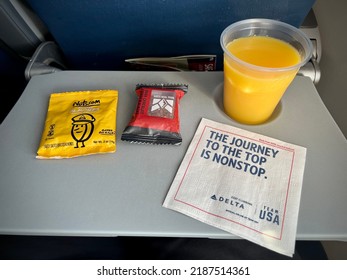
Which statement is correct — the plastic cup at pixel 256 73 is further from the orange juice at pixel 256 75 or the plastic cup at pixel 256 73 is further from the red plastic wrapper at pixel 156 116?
the red plastic wrapper at pixel 156 116

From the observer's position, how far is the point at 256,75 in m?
0.46

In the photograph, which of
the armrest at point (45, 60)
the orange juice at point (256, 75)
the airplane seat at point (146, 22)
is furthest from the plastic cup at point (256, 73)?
the armrest at point (45, 60)

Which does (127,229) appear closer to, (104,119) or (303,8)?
(104,119)

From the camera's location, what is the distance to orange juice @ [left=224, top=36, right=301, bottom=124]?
46 centimetres

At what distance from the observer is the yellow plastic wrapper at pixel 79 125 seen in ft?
1.66

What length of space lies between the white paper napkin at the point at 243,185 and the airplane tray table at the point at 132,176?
Result: 0.7 inches

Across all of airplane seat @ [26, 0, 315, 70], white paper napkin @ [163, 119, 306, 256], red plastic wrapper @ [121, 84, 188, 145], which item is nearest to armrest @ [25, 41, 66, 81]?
airplane seat @ [26, 0, 315, 70]

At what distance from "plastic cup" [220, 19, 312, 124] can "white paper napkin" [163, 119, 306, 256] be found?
0.05 m

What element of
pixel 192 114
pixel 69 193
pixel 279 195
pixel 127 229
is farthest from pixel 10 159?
pixel 279 195

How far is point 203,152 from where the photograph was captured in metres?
0.52

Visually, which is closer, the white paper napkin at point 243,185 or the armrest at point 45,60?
the white paper napkin at point 243,185

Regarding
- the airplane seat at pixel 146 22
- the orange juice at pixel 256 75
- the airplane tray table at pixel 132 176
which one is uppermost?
the airplane seat at pixel 146 22

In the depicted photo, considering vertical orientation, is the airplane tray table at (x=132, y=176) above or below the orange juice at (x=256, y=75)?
below

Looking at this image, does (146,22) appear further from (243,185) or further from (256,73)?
(243,185)
